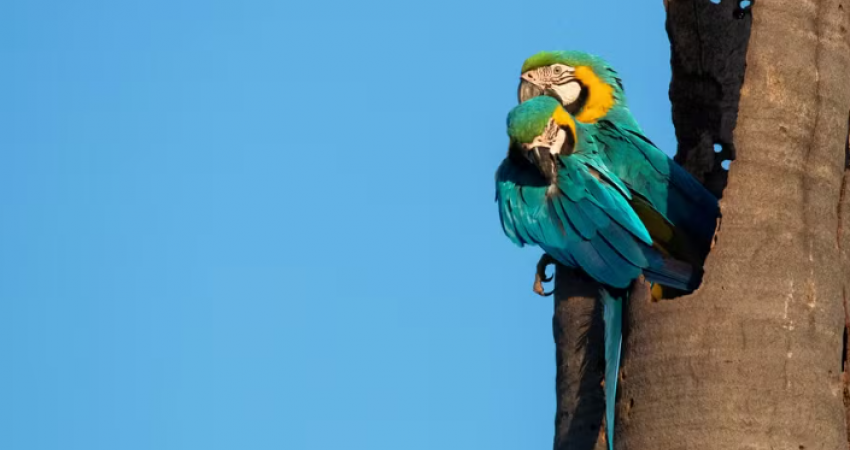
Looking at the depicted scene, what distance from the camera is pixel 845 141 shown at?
11.1ft

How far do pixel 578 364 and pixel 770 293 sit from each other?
641 mm

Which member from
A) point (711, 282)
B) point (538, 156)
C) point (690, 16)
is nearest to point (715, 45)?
point (690, 16)

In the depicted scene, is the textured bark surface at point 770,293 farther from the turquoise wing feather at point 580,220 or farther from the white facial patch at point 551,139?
the white facial patch at point 551,139

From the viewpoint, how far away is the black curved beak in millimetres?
4390

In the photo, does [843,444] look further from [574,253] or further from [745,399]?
[574,253]

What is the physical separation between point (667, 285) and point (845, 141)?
22.0 inches

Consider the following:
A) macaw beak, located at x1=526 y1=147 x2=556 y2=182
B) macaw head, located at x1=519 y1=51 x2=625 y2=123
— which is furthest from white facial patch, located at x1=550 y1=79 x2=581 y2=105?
macaw beak, located at x1=526 y1=147 x2=556 y2=182

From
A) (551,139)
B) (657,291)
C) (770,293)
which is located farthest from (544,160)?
(770,293)

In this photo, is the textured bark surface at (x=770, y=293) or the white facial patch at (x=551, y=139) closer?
the textured bark surface at (x=770, y=293)

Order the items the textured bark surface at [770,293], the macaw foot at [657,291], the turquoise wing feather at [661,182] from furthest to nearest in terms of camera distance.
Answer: the turquoise wing feather at [661,182] → the macaw foot at [657,291] → the textured bark surface at [770,293]

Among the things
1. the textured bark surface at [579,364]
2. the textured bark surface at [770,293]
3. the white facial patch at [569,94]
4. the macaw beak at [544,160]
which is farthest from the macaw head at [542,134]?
the textured bark surface at [770,293]

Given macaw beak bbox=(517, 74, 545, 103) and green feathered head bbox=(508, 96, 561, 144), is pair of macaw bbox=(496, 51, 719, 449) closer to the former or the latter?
green feathered head bbox=(508, 96, 561, 144)

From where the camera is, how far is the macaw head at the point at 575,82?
4.28 metres

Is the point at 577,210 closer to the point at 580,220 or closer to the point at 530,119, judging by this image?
the point at 580,220
